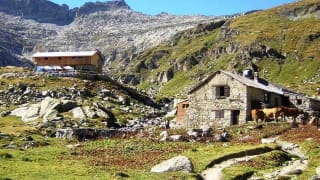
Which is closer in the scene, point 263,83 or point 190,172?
point 190,172

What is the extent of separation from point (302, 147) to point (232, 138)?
517 inches

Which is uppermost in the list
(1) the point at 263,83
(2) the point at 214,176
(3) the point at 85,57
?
(3) the point at 85,57

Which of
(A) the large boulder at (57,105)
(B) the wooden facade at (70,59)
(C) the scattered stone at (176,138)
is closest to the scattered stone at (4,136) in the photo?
(C) the scattered stone at (176,138)

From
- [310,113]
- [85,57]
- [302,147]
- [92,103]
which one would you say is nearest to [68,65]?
[85,57]

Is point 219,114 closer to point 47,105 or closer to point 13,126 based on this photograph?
point 13,126

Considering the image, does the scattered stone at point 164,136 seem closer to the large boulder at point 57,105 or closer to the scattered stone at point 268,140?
the scattered stone at point 268,140

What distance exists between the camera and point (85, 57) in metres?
145

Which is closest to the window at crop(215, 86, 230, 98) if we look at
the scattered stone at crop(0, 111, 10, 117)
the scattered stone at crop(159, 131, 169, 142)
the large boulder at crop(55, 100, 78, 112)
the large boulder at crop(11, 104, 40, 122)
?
the scattered stone at crop(159, 131, 169, 142)

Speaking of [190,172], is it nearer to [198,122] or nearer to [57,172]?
[57,172]

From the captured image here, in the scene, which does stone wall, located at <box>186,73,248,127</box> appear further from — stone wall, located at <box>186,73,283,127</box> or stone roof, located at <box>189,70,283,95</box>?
stone roof, located at <box>189,70,283,95</box>

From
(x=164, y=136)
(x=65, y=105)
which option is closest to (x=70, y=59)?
(x=65, y=105)

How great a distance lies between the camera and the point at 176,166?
3884cm

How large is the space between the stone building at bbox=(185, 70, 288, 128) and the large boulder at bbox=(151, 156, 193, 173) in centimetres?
3640

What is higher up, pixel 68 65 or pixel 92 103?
pixel 68 65
